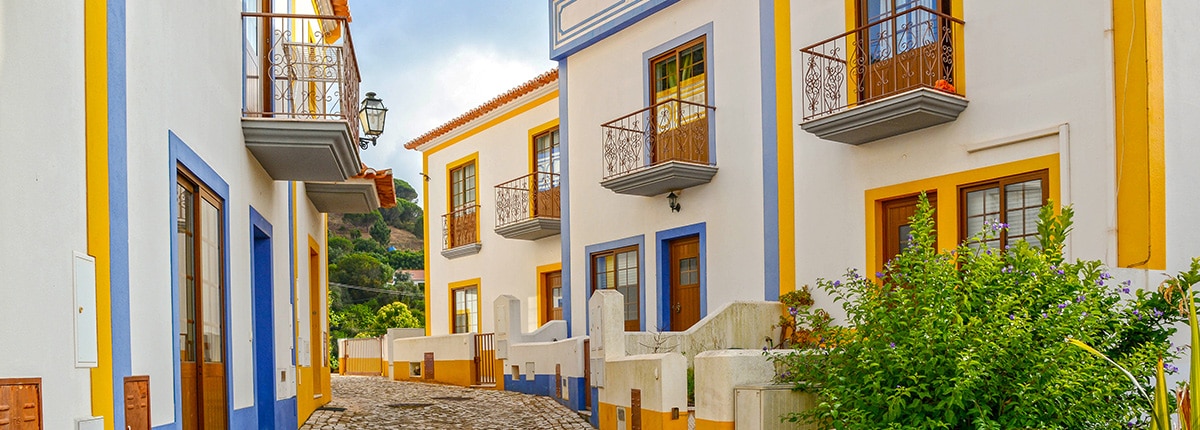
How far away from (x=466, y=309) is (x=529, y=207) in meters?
3.91

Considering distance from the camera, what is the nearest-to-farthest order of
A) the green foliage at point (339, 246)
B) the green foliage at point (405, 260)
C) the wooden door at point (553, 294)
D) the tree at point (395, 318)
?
the wooden door at point (553, 294), the tree at point (395, 318), the green foliage at point (339, 246), the green foliage at point (405, 260)

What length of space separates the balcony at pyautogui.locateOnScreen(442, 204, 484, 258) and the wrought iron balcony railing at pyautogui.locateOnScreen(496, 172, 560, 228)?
142cm

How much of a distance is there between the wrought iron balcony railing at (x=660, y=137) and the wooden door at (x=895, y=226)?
299 centimetres

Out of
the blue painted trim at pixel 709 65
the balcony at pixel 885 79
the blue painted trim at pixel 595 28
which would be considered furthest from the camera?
the blue painted trim at pixel 595 28

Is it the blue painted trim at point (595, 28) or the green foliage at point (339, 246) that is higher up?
the blue painted trim at point (595, 28)

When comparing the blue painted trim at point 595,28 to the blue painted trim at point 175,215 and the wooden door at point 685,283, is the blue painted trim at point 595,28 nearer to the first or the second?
the wooden door at point 685,283

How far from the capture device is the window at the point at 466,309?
22.0 meters

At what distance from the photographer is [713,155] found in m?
13.8

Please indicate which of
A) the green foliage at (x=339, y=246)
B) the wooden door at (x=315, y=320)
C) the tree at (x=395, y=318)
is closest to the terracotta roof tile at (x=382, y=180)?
the wooden door at (x=315, y=320)

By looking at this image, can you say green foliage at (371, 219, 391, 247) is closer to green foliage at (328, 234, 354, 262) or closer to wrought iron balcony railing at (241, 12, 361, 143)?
green foliage at (328, 234, 354, 262)

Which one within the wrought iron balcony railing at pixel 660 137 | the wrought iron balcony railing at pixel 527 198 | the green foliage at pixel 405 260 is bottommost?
the green foliage at pixel 405 260

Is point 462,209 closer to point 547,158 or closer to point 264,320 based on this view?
point 547,158

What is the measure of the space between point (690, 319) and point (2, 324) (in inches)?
443

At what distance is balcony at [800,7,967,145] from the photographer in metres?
10.3
